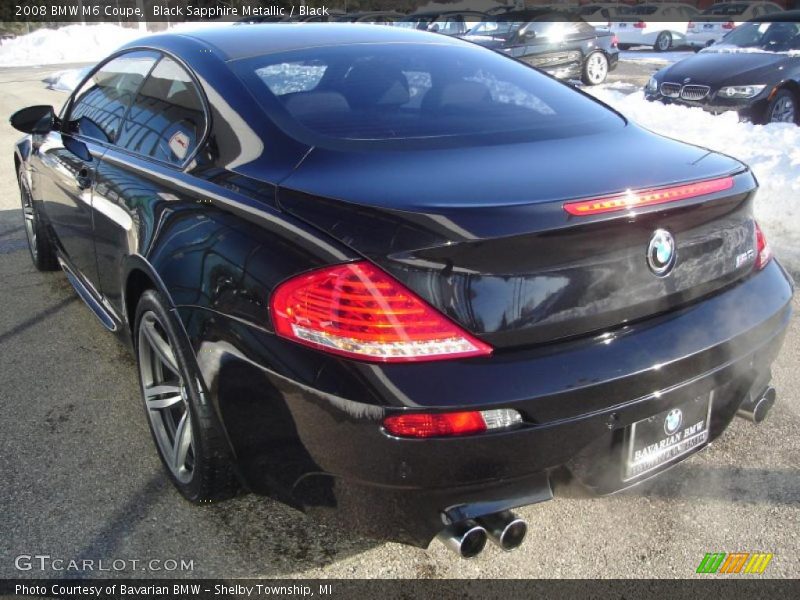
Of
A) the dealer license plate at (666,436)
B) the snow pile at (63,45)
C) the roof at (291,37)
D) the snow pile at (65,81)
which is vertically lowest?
the snow pile at (63,45)

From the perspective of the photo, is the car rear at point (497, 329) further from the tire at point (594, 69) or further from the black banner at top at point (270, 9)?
the black banner at top at point (270, 9)

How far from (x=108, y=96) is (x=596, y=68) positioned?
1258cm

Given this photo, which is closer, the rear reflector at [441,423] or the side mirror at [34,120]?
the rear reflector at [441,423]

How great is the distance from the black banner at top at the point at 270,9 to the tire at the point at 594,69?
1172 cm

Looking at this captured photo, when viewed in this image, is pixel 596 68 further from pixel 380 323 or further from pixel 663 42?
pixel 380 323

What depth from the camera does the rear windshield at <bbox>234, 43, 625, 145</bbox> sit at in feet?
7.98

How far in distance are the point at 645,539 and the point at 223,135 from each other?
1.87 metres

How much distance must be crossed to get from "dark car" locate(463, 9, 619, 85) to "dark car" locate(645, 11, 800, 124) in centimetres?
435

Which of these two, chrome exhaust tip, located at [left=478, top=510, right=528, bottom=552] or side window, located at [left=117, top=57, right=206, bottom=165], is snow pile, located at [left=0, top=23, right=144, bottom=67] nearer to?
side window, located at [left=117, top=57, right=206, bottom=165]

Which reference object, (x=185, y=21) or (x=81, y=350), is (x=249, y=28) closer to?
(x=81, y=350)

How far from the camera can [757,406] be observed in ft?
7.87

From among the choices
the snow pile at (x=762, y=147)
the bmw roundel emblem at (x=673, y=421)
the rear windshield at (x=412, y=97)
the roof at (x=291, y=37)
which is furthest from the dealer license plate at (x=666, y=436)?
the snow pile at (x=762, y=147)

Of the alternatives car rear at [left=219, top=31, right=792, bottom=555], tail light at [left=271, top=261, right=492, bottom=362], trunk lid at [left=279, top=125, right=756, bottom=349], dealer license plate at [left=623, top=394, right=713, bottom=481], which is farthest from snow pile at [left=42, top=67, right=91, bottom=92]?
dealer license plate at [left=623, top=394, right=713, bottom=481]

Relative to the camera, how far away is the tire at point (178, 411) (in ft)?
7.46
